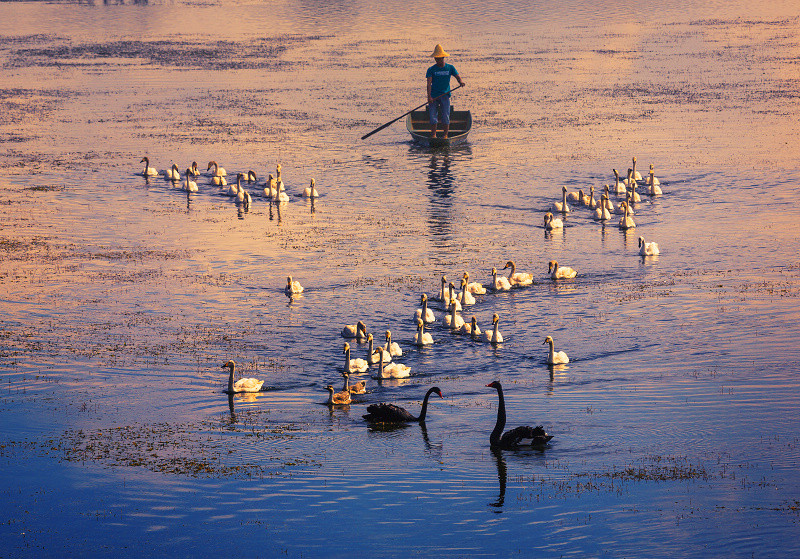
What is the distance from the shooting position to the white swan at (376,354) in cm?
2210

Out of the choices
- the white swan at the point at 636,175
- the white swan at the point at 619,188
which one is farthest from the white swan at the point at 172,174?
the white swan at the point at 636,175

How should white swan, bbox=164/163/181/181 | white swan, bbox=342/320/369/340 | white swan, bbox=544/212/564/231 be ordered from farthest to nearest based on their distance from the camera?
white swan, bbox=164/163/181/181
white swan, bbox=544/212/564/231
white swan, bbox=342/320/369/340

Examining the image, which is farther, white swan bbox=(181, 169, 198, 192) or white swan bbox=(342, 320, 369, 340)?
white swan bbox=(181, 169, 198, 192)

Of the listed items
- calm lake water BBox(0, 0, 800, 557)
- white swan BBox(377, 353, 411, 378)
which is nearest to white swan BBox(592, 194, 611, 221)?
calm lake water BBox(0, 0, 800, 557)

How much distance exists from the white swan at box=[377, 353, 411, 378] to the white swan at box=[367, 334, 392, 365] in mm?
103

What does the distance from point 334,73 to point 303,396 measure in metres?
50.2

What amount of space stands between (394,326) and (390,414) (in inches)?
232

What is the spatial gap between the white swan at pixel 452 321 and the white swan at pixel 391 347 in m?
2.24

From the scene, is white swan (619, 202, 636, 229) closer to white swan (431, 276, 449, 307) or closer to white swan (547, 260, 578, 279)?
white swan (547, 260, 578, 279)

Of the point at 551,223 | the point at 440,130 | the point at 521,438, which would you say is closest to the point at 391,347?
the point at 521,438

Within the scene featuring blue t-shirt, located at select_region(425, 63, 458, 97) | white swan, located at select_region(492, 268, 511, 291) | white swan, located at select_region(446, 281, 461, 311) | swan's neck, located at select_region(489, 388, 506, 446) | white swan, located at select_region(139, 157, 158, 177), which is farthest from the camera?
blue t-shirt, located at select_region(425, 63, 458, 97)

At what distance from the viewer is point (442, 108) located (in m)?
47.0

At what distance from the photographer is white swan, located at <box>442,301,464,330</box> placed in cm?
2492

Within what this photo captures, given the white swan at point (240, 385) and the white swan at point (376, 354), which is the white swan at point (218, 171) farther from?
the white swan at point (240, 385)
